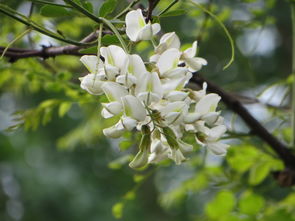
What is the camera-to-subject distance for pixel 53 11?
1.42ft

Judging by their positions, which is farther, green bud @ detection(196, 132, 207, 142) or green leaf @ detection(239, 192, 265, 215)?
green leaf @ detection(239, 192, 265, 215)

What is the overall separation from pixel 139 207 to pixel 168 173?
0.57 metres

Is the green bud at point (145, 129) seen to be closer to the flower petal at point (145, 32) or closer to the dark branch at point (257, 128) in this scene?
the flower petal at point (145, 32)

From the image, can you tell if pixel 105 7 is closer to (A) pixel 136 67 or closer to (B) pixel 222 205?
(A) pixel 136 67

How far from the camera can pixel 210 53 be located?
7.80 ft

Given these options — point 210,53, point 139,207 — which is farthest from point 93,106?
point 139,207

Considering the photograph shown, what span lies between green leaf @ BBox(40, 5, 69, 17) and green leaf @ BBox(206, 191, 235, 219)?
46cm

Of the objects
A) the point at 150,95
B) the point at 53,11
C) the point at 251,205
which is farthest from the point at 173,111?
the point at 251,205

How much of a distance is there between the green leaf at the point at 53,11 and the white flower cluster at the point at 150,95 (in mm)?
72

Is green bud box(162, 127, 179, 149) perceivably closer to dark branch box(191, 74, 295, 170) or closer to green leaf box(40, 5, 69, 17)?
green leaf box(40, 5, 69, 17)

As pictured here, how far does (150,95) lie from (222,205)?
491 millimetres

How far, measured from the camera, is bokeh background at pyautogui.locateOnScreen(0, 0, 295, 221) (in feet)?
2.62

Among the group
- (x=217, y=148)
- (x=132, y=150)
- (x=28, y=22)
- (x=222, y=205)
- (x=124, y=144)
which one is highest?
(x=28, y=22)

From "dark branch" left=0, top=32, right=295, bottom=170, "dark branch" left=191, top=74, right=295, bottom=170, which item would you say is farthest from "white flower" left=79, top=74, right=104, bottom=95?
"dark branch" left=191, top=74, right=295, bottom=170
